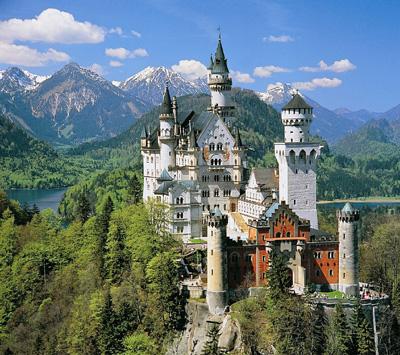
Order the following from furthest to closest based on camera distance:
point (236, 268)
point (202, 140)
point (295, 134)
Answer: point (202, 140)
point (295, 134)
point (236, 268)

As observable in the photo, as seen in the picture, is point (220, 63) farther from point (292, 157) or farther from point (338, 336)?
point (338, 336)

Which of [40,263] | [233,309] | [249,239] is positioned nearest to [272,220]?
[249,239]

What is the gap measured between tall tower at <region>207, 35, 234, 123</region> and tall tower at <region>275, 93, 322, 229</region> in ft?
74.8

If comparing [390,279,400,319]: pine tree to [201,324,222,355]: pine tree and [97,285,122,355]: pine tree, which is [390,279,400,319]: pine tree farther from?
[97,285,122,355]: pine tree

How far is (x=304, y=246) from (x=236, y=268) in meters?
7.45

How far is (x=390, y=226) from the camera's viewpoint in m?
118

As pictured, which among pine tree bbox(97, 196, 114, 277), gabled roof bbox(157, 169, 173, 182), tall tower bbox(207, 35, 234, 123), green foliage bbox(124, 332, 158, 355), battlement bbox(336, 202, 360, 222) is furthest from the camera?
tall tower bbox(207, 35, 234, 123)

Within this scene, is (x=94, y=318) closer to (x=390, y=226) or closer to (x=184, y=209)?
(x=184, y=209)

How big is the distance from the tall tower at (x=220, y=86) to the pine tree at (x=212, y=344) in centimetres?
4269

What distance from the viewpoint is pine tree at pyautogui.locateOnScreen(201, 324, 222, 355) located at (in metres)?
64.0

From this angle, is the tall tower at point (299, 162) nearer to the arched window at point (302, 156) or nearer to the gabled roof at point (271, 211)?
the arched window at point (302, 156)

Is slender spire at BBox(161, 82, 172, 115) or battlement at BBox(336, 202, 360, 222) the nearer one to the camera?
battlement at BBox(336, 202, 360, 222)

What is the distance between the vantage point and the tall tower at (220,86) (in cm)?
10344

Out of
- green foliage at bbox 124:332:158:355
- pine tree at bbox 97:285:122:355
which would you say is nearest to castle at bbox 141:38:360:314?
green foliage at bbox 124:332:158:355
